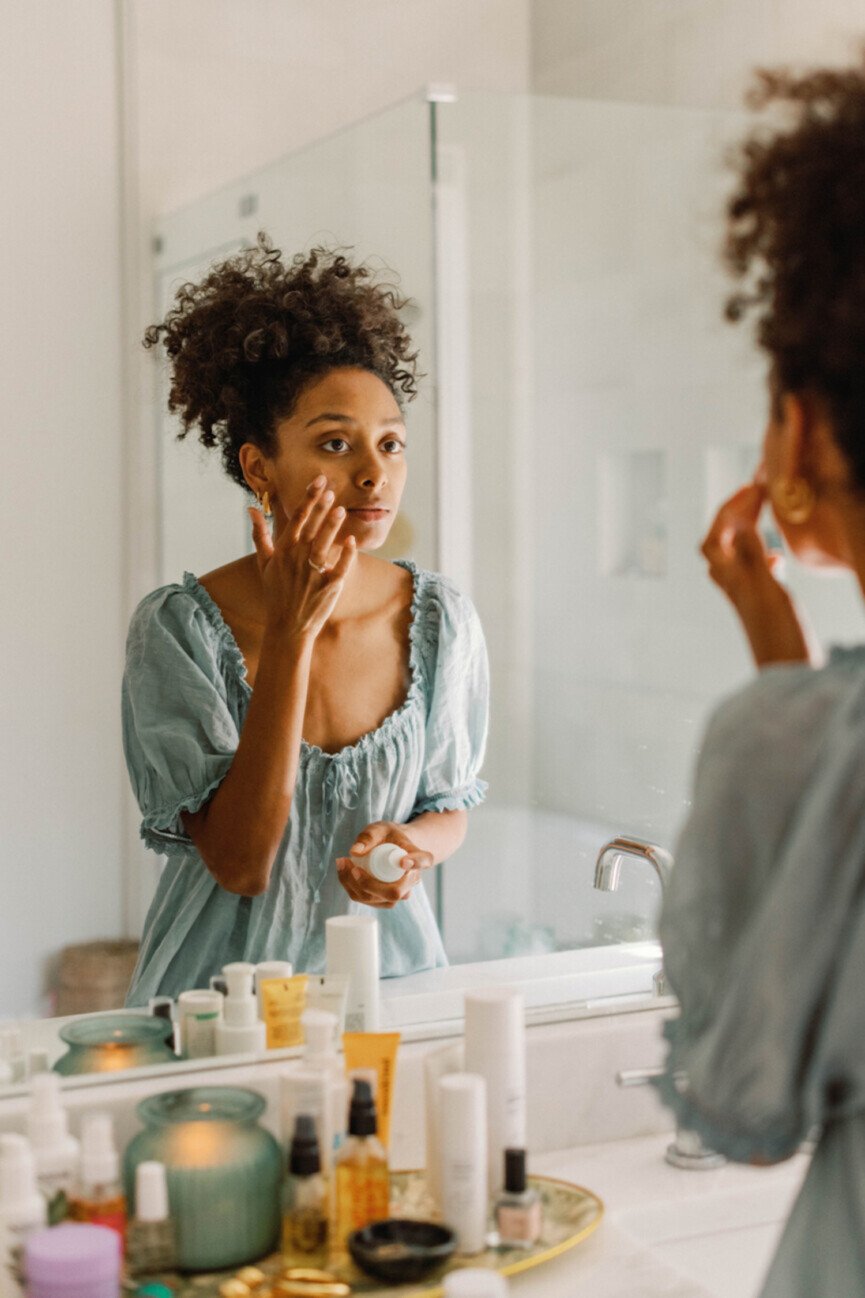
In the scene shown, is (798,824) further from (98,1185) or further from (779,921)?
(98,1185)

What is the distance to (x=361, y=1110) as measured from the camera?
1018 millimetres

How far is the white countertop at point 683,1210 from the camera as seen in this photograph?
3.80ft

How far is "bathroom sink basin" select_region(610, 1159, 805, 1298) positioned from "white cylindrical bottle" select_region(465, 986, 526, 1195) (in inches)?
5.9

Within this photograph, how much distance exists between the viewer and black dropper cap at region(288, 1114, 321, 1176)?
101cm

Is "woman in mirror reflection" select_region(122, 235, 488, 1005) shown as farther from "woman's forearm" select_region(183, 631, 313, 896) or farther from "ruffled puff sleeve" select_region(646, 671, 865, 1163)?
"ruffled puff sleeve" select_region(646, 671, 865, 1163)

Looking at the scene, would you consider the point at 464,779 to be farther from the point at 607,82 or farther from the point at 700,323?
the point at 607,82

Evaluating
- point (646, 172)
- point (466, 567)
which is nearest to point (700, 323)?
point (646, 172)

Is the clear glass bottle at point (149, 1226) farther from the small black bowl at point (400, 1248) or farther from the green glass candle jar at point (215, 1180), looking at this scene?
the small black bowl at point (400, 1248)

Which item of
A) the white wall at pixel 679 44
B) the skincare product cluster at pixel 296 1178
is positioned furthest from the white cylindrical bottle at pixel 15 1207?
the white wall at pixel 679 44

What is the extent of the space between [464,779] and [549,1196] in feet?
1.25

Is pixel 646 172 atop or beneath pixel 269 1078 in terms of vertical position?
atop

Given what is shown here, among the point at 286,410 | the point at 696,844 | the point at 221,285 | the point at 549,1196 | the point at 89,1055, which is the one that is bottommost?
the point at 549,1196

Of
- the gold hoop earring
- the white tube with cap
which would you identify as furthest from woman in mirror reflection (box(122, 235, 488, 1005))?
the gold hoop earring

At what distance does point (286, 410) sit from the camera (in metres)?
1.20
